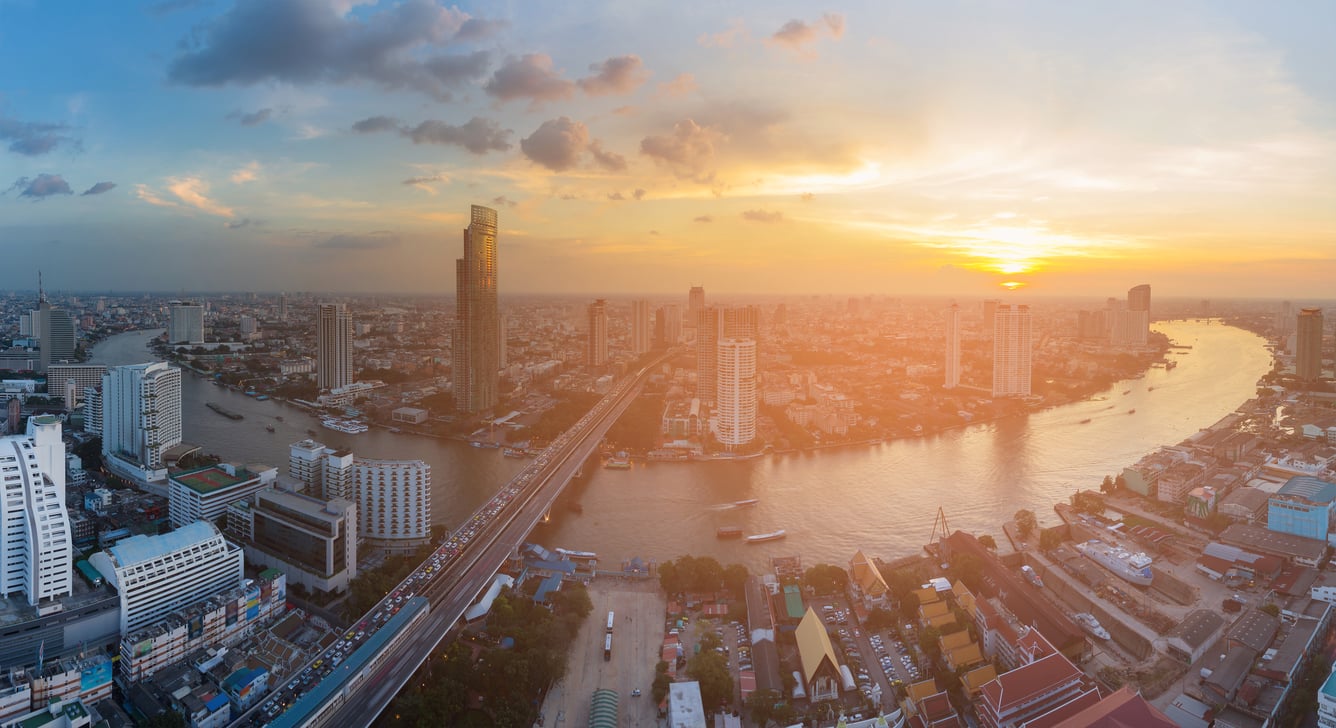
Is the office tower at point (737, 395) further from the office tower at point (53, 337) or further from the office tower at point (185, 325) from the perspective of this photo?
the office tower at point (185, 325)

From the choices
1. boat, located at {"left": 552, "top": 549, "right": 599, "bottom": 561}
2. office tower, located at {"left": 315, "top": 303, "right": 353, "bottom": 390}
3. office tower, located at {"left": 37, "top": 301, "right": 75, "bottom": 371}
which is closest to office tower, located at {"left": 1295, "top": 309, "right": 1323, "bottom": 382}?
boat, located at {"left": 552, "top": 549, "right": 599, "bottom": 561}

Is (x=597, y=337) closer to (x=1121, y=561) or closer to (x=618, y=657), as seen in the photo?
(x=1121, y=561)

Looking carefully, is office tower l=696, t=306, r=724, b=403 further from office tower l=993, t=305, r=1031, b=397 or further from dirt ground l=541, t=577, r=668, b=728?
dirt ground l=541, t=577, r=668, b=728

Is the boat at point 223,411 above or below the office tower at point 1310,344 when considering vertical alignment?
below

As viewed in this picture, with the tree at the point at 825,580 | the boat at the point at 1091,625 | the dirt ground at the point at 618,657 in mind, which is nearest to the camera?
the dirt ground at the point at 618,657

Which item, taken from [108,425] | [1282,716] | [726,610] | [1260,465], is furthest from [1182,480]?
[108,425]

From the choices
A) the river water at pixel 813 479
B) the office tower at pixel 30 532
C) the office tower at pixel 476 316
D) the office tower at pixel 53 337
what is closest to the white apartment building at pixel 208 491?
the office tower at pixel 30 532

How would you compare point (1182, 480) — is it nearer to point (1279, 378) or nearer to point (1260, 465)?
point (1260, 465)

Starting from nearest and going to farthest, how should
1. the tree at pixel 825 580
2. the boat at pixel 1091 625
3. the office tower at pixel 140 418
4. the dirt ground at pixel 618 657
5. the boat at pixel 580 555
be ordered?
the dirt ground at pixel 618 657 < the boat at pixel 1091 625 < the tree at pixel 825 580 < the boat at pixel 580 555 < the office tower at pixel 140 418
